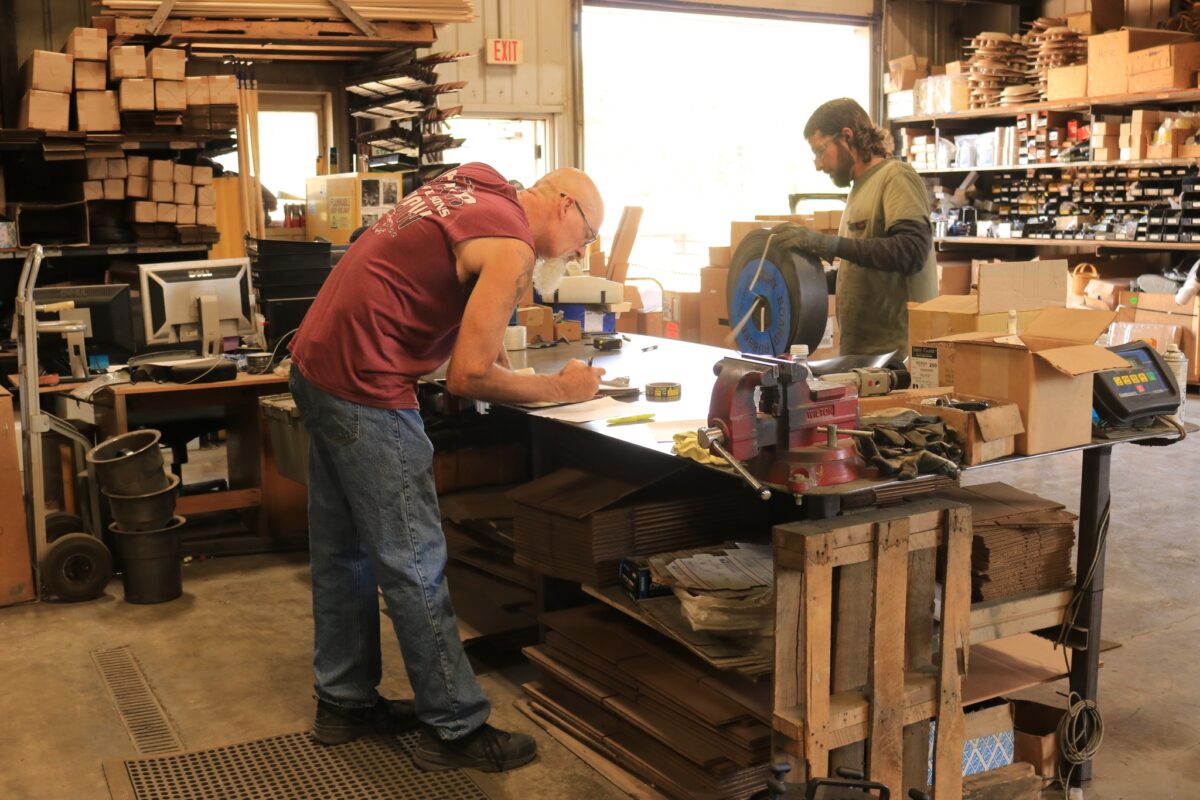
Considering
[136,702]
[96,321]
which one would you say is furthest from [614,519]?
[96,321]

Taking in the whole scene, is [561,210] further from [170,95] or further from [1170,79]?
[1170,79]

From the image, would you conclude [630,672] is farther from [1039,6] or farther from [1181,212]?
[1039,6]

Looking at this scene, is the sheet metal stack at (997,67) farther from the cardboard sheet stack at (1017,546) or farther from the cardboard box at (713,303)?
the cardboard sheet stack at (1017,546)

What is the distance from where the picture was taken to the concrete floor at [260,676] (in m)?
2.80

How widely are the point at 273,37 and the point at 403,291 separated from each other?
16.7ft

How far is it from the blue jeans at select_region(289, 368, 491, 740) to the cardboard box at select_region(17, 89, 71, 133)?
13.9 feet

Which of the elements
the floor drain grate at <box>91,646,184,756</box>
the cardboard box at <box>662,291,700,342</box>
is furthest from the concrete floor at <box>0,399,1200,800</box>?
the cardboard box at <box>662,291,700,342</box>

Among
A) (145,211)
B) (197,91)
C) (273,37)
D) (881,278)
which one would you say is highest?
(273,37)

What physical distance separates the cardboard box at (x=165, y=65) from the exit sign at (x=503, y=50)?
2680mm

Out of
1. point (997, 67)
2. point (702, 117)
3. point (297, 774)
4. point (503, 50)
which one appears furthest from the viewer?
point (702, 117)

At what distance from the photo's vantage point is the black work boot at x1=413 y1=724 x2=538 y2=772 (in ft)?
9.07

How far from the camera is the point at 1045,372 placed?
242 cm

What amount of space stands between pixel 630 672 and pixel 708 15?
7.63m

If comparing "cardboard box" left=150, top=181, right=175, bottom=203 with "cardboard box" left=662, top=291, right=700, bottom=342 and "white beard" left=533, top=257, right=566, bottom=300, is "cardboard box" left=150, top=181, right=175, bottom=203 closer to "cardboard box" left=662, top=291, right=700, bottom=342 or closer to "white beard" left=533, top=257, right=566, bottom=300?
"cardboard box" left=662, top=291, right=700, bottom=342
